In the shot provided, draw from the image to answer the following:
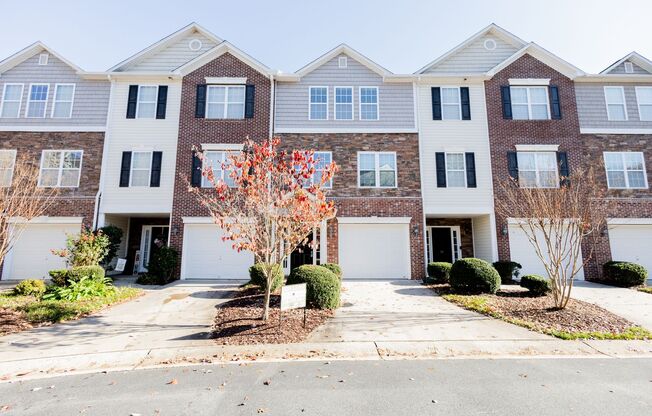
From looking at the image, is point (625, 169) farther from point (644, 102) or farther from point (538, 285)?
point (538, 285)

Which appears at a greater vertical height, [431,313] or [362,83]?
[362,83]

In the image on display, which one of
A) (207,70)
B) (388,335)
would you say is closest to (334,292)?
(388,335)

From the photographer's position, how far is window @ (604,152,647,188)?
15.6m

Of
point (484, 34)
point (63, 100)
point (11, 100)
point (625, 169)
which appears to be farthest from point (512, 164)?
point (11, 100)

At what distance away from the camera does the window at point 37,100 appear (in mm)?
15758

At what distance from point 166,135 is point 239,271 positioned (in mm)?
7406

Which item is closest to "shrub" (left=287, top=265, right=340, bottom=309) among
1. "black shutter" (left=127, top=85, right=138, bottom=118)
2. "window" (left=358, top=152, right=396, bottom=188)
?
"window" (left=358, top=152, right=396, bottom=188)

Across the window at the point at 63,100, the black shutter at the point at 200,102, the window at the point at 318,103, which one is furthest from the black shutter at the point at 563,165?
the window at the point at 63,100

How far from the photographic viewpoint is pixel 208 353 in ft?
20.0

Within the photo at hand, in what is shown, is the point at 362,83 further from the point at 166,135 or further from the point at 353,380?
the point at 353,380

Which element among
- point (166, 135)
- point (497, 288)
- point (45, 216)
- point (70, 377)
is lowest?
point (70, 377)

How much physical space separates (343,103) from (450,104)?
17.6ft

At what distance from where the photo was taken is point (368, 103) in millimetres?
16391

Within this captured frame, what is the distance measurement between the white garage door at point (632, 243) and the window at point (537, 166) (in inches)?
145
